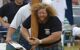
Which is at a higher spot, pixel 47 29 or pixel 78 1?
pixel 47 29

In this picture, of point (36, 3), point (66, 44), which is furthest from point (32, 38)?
point (66, 44)

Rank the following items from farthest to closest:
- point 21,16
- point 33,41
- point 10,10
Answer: point 10,10 → point 21,16 → point 33,41

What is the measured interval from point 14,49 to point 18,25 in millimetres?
1067

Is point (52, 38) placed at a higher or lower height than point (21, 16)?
lower

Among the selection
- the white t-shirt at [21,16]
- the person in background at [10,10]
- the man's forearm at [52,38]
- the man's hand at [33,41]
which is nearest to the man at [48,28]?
the man's forearm at [52,38]

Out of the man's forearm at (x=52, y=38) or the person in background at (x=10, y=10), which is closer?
the man's forearm at (x=52, y=38)

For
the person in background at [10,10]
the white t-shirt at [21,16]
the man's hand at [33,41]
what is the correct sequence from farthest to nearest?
the person in background at [10,10] < the white t-shirt at [21,16] < the man's hand at [33,41]

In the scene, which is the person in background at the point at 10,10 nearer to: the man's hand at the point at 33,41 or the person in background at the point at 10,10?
the person in background at the point at 10,10

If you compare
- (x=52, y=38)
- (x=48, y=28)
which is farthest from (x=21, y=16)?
(x=52, y=38)

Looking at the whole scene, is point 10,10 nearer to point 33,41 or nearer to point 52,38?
point 52,38

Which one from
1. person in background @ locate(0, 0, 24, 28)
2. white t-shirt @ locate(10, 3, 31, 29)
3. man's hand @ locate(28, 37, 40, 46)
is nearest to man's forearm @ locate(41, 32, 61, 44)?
man's hand @ locate(28, 37, 40, 46)

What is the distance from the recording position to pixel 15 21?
5816 millimetres

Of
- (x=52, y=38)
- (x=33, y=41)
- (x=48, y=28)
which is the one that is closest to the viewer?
(x=33, y=41)

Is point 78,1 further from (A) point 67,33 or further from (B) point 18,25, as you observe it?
(B) point 18,25
